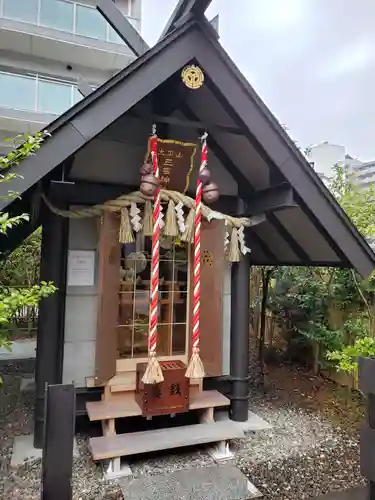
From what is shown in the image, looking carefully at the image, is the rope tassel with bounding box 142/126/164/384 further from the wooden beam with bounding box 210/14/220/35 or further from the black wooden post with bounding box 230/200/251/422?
the black wooden post with bounding box 230/200/251/422

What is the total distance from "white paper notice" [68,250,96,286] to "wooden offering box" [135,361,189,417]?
1.10m

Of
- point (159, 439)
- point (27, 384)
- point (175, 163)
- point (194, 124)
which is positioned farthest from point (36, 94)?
point (159, 439)

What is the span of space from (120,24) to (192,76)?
1302mm

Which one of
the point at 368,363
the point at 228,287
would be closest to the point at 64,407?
the point at 368,363

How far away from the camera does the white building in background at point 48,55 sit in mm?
10977

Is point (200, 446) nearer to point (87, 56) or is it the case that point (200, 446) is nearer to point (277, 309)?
point (277, 309)

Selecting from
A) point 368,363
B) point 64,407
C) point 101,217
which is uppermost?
point 101,217

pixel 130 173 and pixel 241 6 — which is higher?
pixel 241 6

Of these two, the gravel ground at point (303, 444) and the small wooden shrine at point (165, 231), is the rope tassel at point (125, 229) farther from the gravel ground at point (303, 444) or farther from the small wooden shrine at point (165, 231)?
the gravel ground at point (303, 444)

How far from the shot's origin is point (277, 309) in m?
7.50

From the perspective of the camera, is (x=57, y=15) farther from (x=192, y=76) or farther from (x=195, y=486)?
(x=195, y=486)

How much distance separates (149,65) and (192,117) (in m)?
1.29

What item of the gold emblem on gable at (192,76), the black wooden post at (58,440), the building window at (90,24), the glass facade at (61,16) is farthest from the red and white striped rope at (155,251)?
the building window at (90,24)

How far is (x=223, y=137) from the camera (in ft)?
14.2
